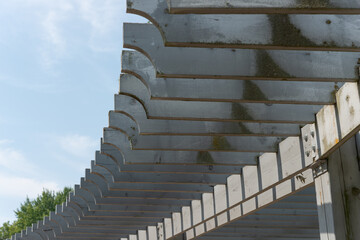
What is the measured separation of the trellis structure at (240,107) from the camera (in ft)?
11.7

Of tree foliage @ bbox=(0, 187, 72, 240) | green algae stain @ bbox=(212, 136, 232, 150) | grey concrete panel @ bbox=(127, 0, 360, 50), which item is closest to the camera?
grey concrete panel @ bbox=(127, 0, 360, 50)

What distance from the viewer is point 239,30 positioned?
3.58 m

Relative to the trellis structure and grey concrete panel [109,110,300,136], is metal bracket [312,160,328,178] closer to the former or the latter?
the trellis structure

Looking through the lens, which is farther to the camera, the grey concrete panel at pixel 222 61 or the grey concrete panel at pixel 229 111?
the grey concrete panel at pixel 229 111

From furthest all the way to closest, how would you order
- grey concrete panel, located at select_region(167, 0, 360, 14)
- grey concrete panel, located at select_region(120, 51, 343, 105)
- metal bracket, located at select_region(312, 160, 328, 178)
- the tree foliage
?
the tree foliage
metal bracket, located at select_region(312, 160, 328, 178)
grey concrete panel, located at select_region(120, 51, 343, 105)
grey concrete panel, located at select_region(167, 0, 360, 14)

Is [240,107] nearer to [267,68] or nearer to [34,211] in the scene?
[267,68]

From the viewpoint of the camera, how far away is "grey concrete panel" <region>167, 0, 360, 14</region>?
3.06 m

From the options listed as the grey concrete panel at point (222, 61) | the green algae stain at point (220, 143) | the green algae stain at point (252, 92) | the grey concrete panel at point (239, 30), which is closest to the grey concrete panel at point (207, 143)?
the green algae stain at point (220, 143)

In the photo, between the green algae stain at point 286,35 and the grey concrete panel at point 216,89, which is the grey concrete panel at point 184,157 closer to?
the grey concrete panel at point 216,89

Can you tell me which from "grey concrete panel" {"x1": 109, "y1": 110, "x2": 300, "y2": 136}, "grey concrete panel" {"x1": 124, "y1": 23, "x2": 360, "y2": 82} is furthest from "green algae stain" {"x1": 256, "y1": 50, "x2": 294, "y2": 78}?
"grey concrete panel" {"x1": 109, "y1": 110, "x2": 300, "y2": 136}

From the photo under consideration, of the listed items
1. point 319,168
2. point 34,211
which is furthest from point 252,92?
point 34,211

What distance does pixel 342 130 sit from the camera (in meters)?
4.34

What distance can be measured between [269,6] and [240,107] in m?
1.91

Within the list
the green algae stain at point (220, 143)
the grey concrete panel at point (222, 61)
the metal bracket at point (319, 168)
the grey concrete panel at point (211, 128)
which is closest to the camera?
the grey concrete panel at point (222, 61)
